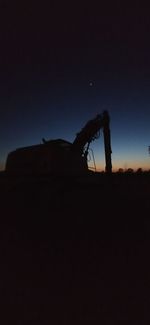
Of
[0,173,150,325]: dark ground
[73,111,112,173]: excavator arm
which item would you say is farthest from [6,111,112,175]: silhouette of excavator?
[0,173,150,325]: dark ground

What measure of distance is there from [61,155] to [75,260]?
14636 mm

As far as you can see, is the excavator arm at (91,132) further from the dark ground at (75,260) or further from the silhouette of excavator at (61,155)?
the dark ground at (75,260)

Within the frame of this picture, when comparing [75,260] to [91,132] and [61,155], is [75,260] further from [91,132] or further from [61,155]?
[91,132]

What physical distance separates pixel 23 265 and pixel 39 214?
781 centimetres

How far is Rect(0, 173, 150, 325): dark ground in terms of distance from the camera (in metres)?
6.34

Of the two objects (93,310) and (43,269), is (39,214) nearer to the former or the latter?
(43,269)

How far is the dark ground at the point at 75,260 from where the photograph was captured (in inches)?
249

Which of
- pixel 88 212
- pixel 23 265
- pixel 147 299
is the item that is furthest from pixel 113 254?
pixel 88 212

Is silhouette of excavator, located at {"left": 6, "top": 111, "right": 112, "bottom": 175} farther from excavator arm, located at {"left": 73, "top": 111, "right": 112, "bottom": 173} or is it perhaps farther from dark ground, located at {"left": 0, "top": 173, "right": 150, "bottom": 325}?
dark ground, located at {"left": 0, "top": 173, "right": 150, "bottom": 325}

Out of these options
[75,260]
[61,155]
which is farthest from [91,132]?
[75,260]

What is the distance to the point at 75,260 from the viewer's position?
9.66 metres

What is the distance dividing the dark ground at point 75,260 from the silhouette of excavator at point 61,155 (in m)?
3.16

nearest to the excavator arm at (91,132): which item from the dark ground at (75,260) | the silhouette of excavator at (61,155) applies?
the silhouette of excavator at (61,155)

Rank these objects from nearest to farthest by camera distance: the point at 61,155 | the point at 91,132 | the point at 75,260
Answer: the point at 75,260
the point at 61,155
the point at 91,132
